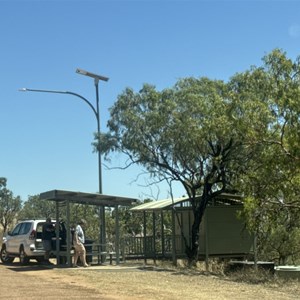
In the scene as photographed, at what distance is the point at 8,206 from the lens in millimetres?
75375

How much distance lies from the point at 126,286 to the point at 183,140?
784cm

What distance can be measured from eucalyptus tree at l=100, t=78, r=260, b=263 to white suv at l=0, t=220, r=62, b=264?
13.9 ft

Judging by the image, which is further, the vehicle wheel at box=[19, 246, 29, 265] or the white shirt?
the vehicle wheel at box=[19, 246, 29, 265]

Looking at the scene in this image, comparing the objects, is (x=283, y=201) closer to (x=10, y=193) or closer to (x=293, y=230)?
(x=293, y=230)

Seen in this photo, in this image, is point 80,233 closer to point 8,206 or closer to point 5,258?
point 5,258

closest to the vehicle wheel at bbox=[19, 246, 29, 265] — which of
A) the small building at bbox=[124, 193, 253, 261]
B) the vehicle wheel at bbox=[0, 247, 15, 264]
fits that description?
the vehicle wheel at bbox=[0, 247, 15, 264]

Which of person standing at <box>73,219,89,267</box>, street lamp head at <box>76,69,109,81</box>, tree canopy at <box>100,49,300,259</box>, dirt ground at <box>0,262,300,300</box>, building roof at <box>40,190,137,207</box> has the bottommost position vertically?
dirt ground at <box>0,262,300,300</box>

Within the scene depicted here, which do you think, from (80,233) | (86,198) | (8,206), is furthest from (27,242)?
(8,206)

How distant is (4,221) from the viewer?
72875 mm

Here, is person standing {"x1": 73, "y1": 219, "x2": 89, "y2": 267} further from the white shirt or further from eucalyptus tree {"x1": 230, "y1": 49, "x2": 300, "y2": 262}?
eucalyptus tree {"x1": 230, "y1": 49, "x2": 300, "y2": 262}

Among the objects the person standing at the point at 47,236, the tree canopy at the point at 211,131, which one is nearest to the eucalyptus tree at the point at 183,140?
the tree canopy at the point at 211,131

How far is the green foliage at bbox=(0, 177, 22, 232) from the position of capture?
237 ft

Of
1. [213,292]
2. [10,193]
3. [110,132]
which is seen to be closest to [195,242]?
[110,132]

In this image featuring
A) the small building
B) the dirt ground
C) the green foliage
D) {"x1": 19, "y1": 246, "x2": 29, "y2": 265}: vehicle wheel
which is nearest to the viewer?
the dirt ground
